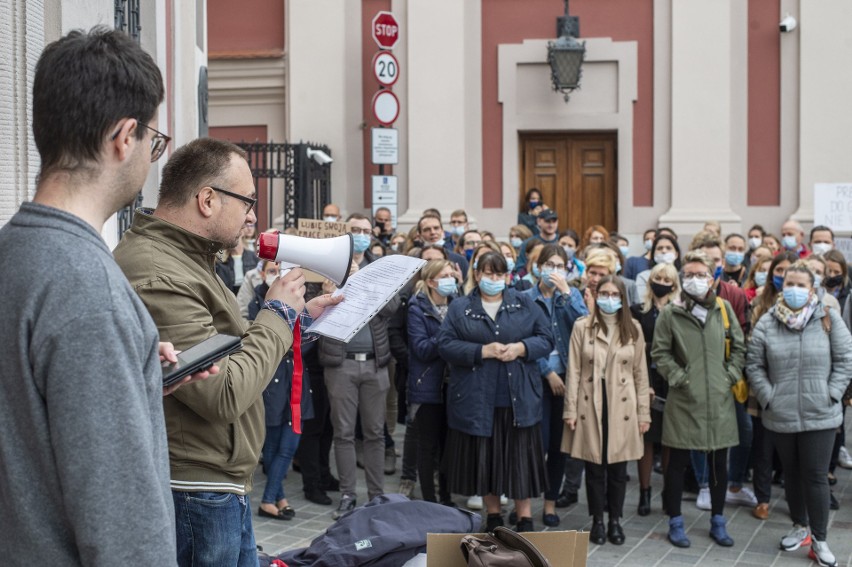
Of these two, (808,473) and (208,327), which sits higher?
(208,327)

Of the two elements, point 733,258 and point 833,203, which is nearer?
point 733,258

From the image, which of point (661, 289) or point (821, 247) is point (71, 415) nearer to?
point (661, 289)

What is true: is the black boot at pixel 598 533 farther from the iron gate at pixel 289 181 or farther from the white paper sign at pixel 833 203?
the white paper sign at pixel 833 203

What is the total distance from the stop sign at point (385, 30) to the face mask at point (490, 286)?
27.1 ft

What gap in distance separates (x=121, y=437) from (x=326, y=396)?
6520 mm

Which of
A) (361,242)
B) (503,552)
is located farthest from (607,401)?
(503,552)

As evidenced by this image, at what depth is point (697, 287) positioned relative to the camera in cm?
727

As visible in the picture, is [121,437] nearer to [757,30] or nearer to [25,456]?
[25,456]

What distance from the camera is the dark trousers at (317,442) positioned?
811 cm

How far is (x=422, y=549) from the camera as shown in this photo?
476 centimetres

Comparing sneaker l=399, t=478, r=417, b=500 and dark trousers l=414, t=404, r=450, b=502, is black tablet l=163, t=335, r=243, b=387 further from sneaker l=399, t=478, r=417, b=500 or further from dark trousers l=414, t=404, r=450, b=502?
sneaker l=399, t=478, r=417, b=500

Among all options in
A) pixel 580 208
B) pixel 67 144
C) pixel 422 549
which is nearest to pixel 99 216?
pixel 67 144

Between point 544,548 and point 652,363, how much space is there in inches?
158

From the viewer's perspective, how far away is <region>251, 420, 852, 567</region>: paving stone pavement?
672 cm
